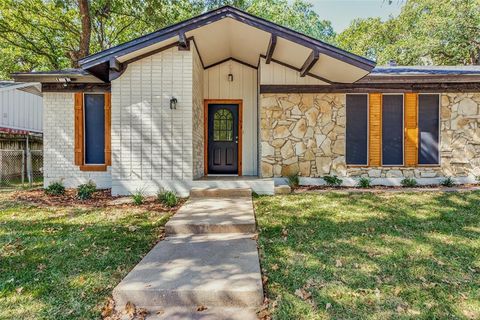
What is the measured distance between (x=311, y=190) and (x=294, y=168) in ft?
2.52

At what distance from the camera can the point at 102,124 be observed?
6.95m

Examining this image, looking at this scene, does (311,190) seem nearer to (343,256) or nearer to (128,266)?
(343,256)

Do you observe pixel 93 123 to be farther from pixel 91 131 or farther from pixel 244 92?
pixel 244 92

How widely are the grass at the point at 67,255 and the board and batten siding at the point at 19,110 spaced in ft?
29.2

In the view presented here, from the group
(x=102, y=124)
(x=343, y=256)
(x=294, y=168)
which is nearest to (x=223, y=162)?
(x=294, y=168)

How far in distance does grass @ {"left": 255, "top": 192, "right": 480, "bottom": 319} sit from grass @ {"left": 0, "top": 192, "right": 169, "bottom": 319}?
1443 mm

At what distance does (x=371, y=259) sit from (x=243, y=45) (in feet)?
17.4

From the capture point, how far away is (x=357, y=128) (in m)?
6.99

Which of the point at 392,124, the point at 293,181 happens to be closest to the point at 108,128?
the point at 293,181

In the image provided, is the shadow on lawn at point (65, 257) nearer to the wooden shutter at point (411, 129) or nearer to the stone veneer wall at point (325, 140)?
the stone veneer wall at point (325, 140)

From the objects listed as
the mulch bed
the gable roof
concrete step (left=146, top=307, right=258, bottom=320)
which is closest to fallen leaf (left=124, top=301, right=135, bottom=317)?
concrete step (left=146, top=307, right=258, bottom=320)

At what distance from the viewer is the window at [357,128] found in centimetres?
698

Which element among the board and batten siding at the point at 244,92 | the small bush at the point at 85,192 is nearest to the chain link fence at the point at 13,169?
the small bush at the point at 85,192

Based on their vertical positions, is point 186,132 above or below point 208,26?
below
